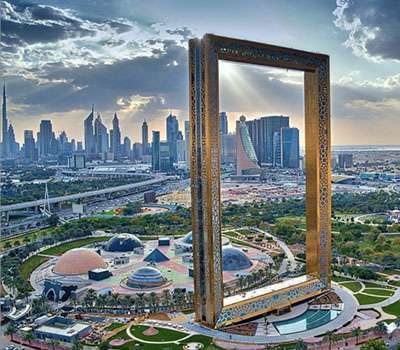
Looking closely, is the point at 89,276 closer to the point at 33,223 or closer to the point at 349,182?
the point at 33,223

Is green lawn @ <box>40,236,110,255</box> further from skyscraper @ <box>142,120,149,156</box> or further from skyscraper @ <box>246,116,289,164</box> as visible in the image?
skyscraper @ <box>142,120,149,156</box>

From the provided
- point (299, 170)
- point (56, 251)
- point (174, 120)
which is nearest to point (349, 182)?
point (299, 170)

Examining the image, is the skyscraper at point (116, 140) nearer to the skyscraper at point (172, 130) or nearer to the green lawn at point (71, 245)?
the skyscraper at point (172, 130)

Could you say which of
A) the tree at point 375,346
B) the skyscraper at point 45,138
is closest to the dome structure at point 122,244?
the tree at point 375,346

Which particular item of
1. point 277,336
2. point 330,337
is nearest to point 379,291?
point 330,337

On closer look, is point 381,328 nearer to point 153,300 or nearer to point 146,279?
point 153,300

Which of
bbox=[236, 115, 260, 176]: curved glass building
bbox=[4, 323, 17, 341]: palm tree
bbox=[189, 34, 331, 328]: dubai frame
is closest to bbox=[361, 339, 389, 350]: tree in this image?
bbox=[189, 34, 331, 328]: dubai frame
